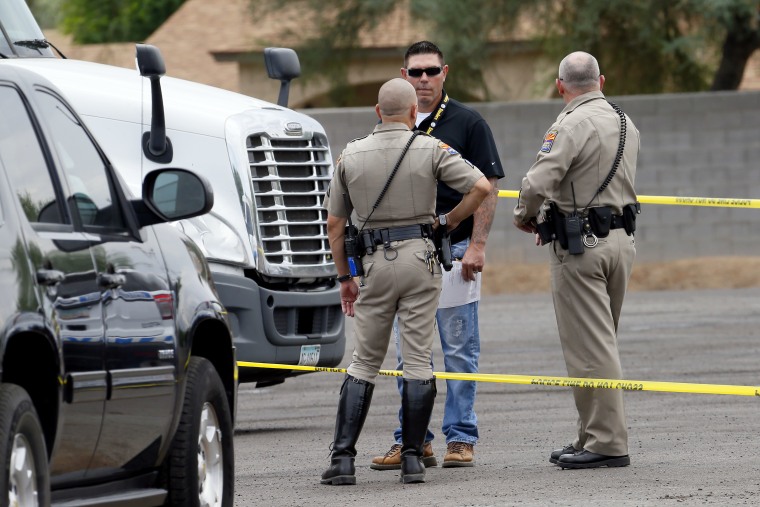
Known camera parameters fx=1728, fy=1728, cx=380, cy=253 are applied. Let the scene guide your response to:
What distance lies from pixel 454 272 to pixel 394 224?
892mm

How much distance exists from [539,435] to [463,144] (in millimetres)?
2070

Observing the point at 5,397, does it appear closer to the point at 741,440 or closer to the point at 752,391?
the point at 752,391

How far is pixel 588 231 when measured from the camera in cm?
895

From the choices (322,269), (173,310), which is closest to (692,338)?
(322,269)

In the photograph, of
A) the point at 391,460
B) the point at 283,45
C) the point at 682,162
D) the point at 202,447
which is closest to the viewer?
the point at 202,447

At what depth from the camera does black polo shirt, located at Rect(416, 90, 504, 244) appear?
938 centimetres

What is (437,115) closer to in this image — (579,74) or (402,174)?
(579,74)

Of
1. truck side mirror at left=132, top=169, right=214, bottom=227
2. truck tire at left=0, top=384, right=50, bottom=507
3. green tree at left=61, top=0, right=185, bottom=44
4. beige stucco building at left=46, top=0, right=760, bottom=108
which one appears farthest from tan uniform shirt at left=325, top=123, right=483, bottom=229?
green tree at left=61, top=0, right=185, bottom=44

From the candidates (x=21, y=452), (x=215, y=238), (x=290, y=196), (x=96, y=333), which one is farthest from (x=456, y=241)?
(x=21, y=452)

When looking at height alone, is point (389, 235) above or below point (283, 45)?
below

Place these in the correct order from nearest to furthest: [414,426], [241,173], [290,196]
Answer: [414,426]
[241,173]
[290,196]

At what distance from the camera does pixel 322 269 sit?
11328 mm

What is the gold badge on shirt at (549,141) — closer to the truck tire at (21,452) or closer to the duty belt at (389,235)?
the duty belt at (389,235)

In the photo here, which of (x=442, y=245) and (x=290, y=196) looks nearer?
(x=442, y=245)
